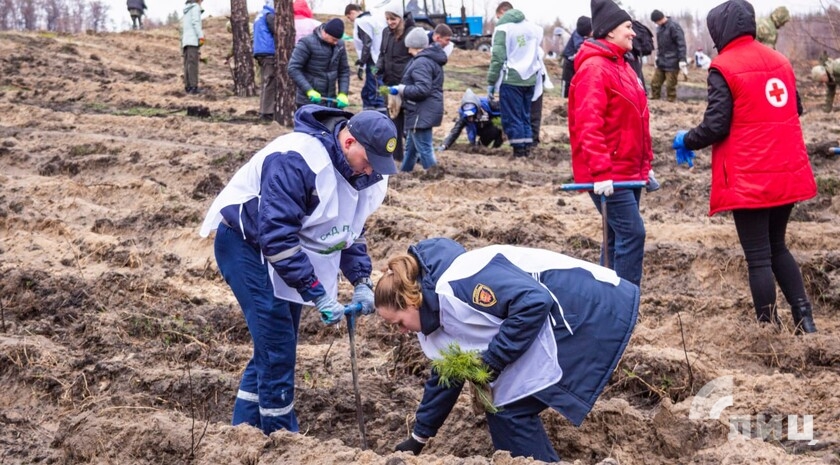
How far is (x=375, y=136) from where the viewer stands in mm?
3904

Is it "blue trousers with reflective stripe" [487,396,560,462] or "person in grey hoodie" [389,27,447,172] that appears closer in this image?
"blue trousers with reflective stripe" [487,396,560,462]

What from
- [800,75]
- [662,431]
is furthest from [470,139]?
[800,75]

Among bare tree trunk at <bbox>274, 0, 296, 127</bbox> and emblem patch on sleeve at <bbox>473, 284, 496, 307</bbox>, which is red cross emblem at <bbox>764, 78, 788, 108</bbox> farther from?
bare tree trunk at <bbox>274, 0, 296, 127</bbox>

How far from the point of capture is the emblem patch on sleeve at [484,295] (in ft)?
11.7

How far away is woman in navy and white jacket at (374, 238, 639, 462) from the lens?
3605mm

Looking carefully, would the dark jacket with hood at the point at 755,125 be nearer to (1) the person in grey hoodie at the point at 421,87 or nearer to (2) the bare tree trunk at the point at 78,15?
(1) the person in grey hoodie at the point at 421,87

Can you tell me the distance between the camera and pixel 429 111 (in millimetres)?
9719

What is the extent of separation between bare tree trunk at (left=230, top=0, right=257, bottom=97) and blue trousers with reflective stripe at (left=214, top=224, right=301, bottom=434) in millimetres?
12573

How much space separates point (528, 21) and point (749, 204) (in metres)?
6.92

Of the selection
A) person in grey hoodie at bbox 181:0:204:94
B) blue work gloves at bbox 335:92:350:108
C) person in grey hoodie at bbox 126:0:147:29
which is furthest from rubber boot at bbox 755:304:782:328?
person in grey hoodie at bbox 126:0:147:29

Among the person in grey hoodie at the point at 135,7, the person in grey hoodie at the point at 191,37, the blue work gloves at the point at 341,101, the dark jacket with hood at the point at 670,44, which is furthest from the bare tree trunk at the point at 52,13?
the blue work gloves at the point at 341,101

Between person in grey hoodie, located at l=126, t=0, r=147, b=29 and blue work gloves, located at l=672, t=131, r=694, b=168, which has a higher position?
person in grey hoodie, located at l=126, t=0, r=147, b=29

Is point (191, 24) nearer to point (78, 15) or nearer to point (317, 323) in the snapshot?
point (317, 323)

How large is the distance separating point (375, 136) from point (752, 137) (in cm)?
233
